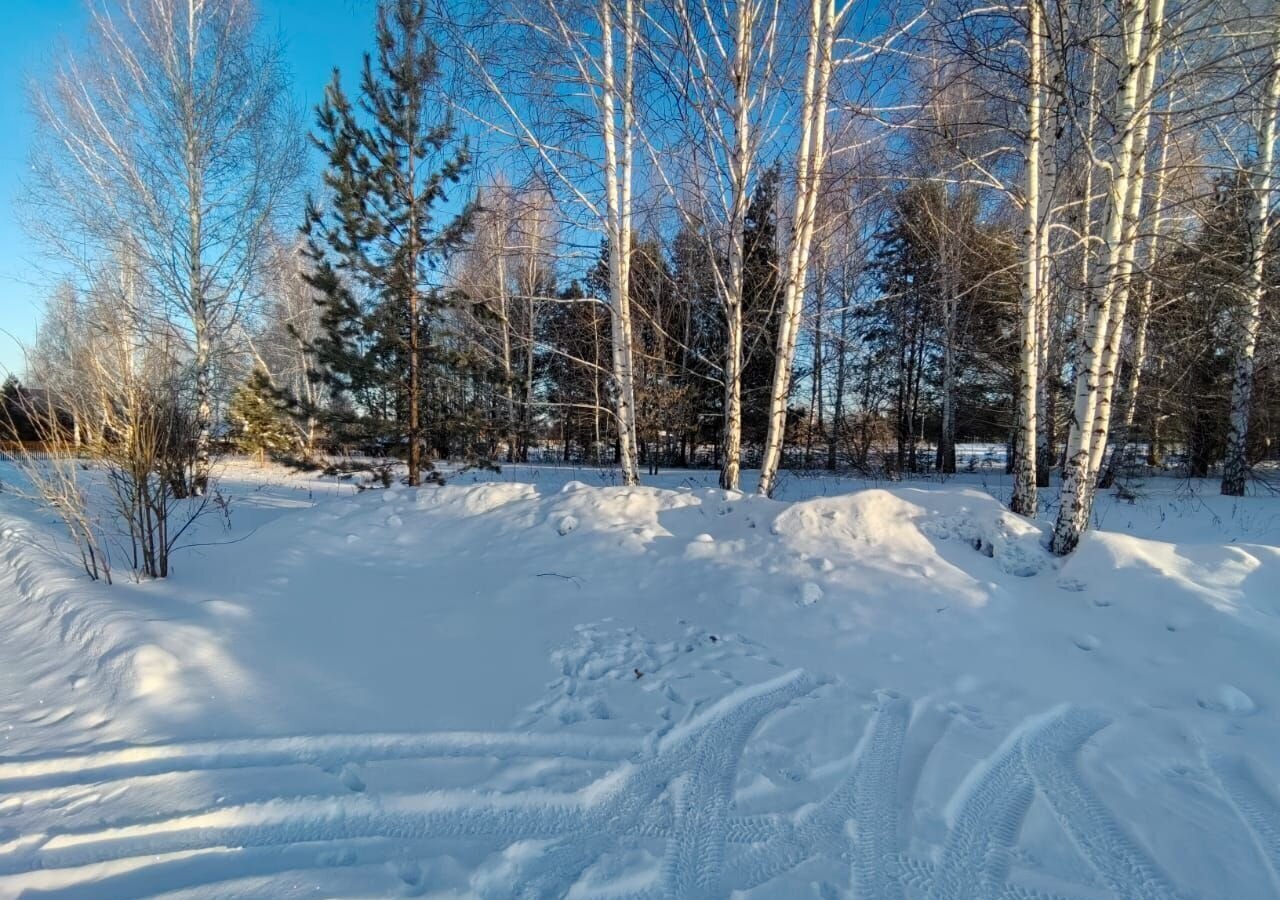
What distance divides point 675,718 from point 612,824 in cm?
87

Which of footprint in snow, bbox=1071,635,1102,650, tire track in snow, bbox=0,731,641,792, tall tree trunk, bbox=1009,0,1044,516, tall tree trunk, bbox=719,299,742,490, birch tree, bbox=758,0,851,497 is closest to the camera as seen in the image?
tire track in snow, bbox=0,731,641,792

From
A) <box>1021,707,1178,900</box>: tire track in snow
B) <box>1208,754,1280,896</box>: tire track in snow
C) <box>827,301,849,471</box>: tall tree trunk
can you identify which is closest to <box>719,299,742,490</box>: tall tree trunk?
<box>1021,707,1178,900</box>: tire track in snow

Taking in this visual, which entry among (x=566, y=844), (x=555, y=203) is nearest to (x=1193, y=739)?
(x=566, y=844)

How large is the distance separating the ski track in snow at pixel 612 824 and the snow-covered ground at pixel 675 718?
13 millimetres

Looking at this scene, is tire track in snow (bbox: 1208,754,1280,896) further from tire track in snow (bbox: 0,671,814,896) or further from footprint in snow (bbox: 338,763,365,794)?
footprint in snow (bbox: 338,763,365,794)

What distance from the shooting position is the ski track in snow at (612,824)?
1979 mm

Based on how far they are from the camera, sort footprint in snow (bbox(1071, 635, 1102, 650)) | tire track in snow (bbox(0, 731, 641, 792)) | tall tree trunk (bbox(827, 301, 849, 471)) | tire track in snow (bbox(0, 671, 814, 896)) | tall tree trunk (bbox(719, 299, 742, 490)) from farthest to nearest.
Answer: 1. tall tree trunk (bbox(827, 301, 849, 471))
2. tall tree trunk (bbox(719, 299, 742, 490))
3. footprint in snow (bbox(1071, 635, 1102, 650))
4. tire track in snow (bbox(0, 731, 641, 792))
5. tire track in snow (bbox(0, 671, 814, 896))

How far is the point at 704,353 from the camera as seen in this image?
779 inches

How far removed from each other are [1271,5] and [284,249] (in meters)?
18.4

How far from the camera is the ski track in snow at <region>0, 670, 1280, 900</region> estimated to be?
198 centimetres

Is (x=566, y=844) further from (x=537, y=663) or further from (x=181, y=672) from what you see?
(x=181, y=672)

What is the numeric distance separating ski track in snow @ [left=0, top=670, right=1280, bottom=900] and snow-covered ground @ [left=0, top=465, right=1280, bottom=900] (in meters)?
0.01

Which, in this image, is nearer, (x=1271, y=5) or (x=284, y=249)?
(x=1271, y=5)

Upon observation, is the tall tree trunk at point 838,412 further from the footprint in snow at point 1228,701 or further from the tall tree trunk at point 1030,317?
the footprint in snow at point 1228,701
